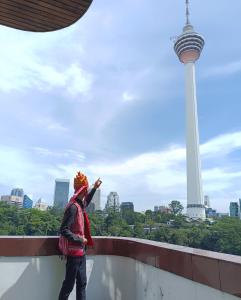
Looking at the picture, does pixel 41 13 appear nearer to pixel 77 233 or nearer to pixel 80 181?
pixel 80 181

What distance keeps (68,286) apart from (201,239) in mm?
62075

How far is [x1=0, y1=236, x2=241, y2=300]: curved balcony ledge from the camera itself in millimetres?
1927

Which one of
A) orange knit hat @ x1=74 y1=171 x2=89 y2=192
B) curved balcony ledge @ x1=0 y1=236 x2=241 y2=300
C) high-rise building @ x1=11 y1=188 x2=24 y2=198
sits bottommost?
curved balcony ledge @ x1=0 y1=236 x2=241 y2=300

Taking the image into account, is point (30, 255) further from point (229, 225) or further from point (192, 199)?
point (192, 199)

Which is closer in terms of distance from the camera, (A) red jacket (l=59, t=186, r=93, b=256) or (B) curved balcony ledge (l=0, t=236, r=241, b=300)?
(B) curved balcony ledge (l=0, t=236, r=241, b=300)

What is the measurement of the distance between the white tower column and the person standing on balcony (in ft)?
267

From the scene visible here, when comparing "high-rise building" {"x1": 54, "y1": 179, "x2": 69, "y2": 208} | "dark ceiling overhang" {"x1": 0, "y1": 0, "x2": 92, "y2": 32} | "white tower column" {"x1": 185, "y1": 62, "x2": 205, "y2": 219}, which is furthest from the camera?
"high-rise building" {"x1": 54, "y1": 179, "x2": 69, "y2": 208}

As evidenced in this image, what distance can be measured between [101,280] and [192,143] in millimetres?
81072

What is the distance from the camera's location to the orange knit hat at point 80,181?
3133mm

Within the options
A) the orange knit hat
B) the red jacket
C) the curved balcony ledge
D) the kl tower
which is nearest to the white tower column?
the kl tower

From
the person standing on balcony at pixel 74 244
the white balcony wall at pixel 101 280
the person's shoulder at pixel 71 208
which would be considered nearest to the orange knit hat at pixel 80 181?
the person standing on balcony at pixel 74 244

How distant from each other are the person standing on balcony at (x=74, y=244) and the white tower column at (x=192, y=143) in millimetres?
81401

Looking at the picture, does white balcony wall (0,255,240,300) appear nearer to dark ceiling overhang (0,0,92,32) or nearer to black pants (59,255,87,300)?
black pants (59,255,87,300)

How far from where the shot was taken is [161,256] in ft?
9.05
